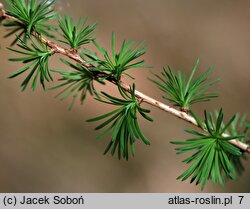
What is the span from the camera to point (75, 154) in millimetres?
1358

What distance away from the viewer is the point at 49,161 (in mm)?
1335

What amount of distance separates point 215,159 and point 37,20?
0.91ft

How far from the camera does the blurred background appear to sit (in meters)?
1.32

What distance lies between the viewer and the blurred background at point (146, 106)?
4.32 feet

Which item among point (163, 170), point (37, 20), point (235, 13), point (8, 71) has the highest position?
point (235, 13)

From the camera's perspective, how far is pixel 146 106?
127 centimetres

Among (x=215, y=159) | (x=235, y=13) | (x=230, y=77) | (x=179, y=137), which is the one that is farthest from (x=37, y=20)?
(x=235, y=13)

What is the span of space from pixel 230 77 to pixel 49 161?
84 cm
